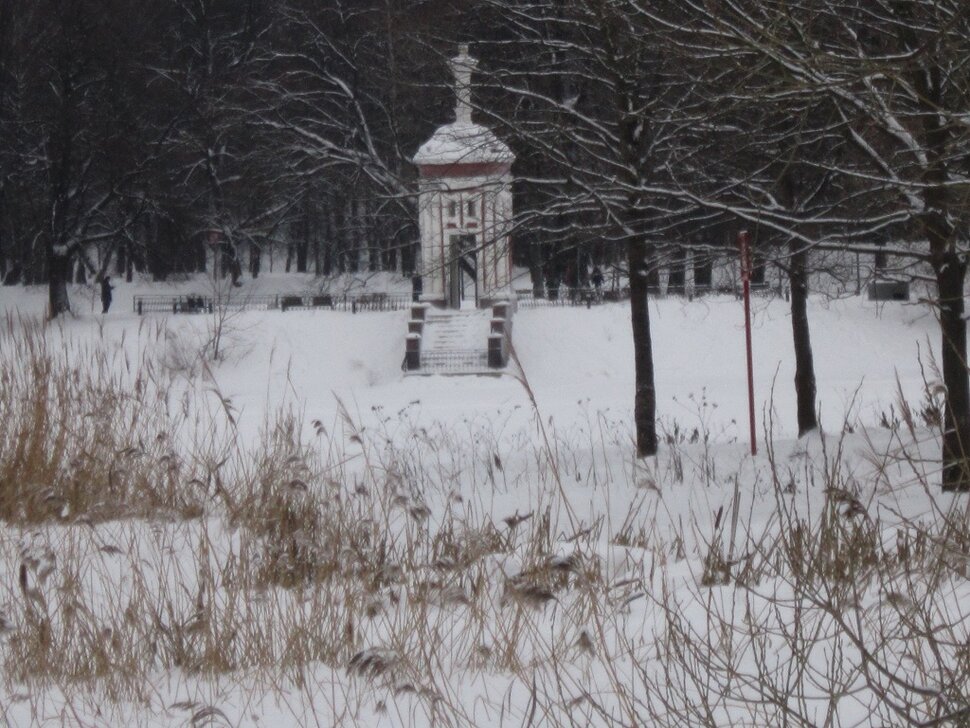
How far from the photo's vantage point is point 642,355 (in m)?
11.8

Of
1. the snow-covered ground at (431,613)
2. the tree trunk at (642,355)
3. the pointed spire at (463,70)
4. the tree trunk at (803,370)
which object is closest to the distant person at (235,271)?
the pointed spire at (463,70)

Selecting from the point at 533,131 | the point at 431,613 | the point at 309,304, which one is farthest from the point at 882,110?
the point at 309,304

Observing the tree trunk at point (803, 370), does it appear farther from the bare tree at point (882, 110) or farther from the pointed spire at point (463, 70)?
the pointed spire at point (463, 70)

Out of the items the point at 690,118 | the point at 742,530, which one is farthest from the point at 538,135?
the point at 742,530

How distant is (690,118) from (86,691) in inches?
225

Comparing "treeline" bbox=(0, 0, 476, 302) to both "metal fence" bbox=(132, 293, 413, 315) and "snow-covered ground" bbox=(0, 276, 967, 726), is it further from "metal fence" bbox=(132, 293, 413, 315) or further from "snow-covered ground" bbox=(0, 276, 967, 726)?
"snow-covered ground" bbox=(0, 276, 967, 726)

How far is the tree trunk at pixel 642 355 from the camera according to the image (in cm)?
1131

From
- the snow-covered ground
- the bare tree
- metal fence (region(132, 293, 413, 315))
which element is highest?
the bare tree

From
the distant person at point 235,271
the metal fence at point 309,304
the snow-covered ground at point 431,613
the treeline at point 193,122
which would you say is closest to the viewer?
the snow-covered ground at point 431,613

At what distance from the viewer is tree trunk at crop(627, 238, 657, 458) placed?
11.3 meters

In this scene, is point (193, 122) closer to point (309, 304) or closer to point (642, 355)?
point (309, 304)

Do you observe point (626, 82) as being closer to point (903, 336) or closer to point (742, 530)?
point (742, 530)

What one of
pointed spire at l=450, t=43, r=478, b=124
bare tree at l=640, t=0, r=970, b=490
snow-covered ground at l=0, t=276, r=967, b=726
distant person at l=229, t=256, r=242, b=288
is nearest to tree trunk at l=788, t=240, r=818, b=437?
bare tree at l=640, t=0, r=970, b=490

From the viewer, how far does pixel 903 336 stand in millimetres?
27266
